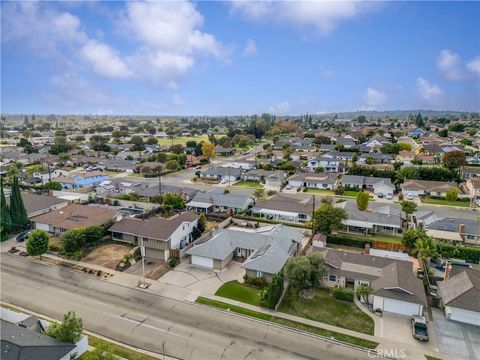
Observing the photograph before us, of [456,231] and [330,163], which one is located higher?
[330,163]

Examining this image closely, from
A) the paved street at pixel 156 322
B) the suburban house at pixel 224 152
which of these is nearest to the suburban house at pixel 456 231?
the paved street at pixel 156 322

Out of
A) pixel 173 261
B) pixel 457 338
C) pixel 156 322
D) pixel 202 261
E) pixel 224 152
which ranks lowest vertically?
pixel 457 338

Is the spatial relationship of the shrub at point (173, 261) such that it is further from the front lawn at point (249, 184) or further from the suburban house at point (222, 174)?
the suburban house at point (222, 174)

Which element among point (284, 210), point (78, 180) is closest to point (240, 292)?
point (284, 210)

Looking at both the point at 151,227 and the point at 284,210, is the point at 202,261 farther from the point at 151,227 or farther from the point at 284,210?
the point at 284,210

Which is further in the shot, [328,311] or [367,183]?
[367,183]

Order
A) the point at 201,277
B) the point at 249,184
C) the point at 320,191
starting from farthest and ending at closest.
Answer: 1. the point at 249,184
2. the point at 320,191
3. the point at 201,277
